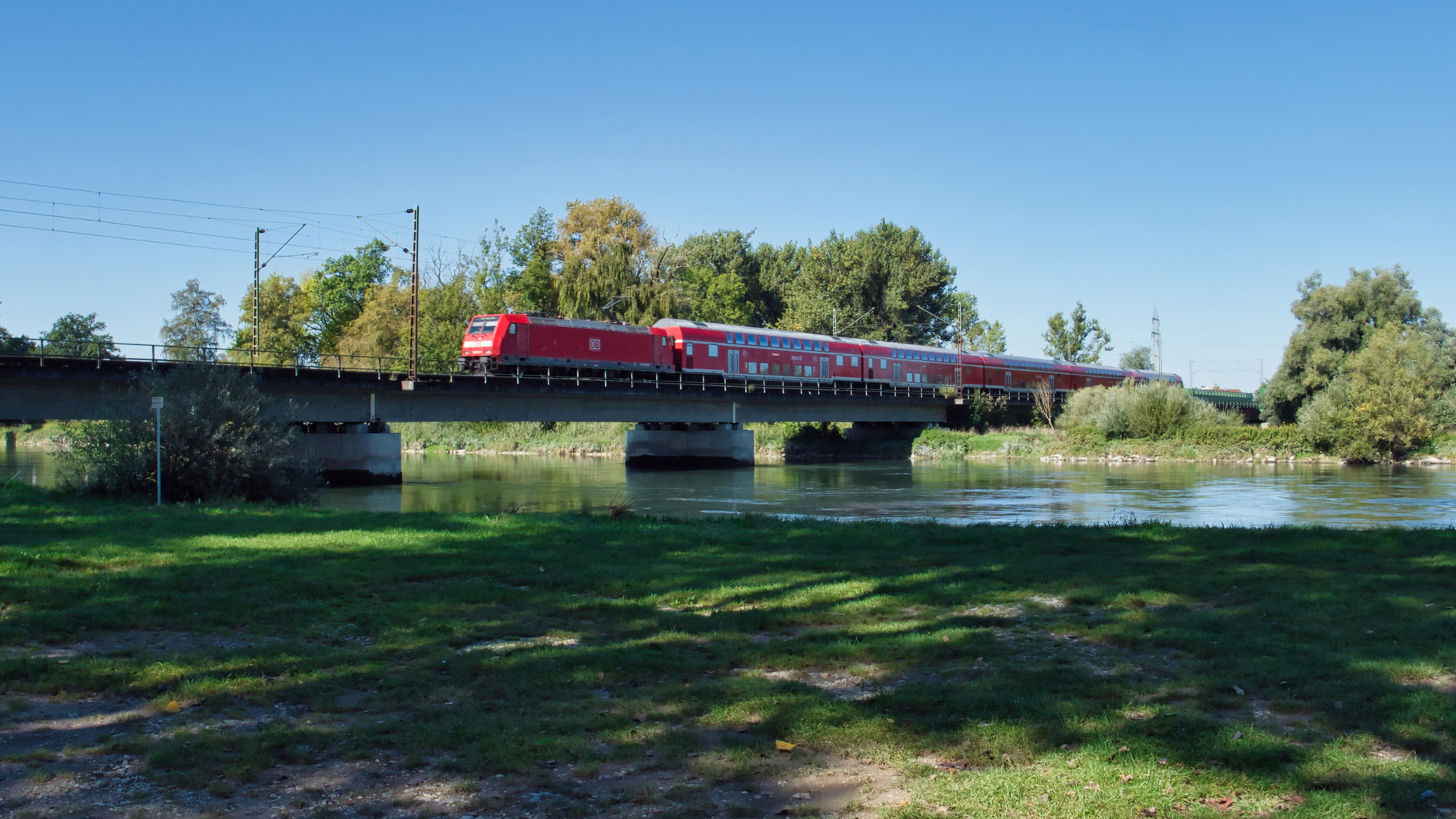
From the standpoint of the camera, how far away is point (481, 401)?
167 feet

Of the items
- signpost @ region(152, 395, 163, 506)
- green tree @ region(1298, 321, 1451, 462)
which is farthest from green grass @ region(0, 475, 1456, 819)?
green tree @ region(1298, 321, 1451, 462)

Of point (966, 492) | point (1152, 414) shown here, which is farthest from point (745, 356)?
point (966, 492)

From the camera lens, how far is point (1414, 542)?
45.8 ft

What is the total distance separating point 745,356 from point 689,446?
21.5 feet

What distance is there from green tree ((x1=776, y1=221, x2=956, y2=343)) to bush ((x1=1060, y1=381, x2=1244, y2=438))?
123 feet

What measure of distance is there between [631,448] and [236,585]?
54.3 m

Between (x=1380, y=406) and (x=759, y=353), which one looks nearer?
(x=1380, y=406)

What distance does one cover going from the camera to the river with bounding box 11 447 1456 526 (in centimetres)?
2883

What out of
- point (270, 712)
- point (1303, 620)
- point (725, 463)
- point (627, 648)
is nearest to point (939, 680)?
point (627, 648)

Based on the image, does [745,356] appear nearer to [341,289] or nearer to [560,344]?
[560,344]

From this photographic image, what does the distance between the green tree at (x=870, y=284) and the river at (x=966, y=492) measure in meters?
43.5

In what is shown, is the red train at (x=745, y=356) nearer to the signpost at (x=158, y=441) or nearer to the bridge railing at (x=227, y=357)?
the bridge railing at (x=227, y=357)

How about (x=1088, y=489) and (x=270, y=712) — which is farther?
(x=1088, y=489)

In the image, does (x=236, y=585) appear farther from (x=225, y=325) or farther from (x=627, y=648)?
(x=225, y=325)
